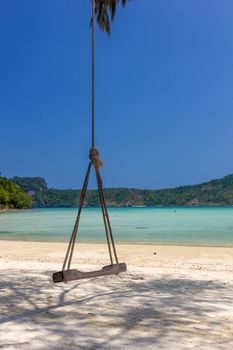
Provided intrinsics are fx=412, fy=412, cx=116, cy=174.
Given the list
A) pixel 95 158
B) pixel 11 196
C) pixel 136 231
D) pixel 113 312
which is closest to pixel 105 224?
pixel 95 158

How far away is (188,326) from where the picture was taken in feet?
11.9

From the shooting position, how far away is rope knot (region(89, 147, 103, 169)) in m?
5.20

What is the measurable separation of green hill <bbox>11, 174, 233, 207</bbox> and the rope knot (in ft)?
398

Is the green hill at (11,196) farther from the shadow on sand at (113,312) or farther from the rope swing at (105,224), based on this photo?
the rope swing at (105,224)

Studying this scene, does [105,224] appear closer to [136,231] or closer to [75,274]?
[75,274]

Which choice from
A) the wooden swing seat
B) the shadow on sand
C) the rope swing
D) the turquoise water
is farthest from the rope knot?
the turquoise water

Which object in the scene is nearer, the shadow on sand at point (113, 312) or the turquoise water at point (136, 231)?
the shadow on sand at point (113, 312)

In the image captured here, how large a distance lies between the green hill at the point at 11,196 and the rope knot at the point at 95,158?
91642mm

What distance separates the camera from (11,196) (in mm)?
102812

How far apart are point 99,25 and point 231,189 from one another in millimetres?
119911

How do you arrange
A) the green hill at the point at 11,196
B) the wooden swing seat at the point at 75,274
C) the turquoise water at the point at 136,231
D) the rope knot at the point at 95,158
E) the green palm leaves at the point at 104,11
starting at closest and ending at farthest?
1. the wooden swing seat at the point at 75,274
2. the rope knot at the point at 95,158
3. the green palm leaves at the point at 104,11
4. the turquoise water at the point at 136,231
5. the green hill at the point at 11,196

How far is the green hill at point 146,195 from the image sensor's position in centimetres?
12729

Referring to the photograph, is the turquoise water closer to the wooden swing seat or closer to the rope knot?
the wooden swing seat

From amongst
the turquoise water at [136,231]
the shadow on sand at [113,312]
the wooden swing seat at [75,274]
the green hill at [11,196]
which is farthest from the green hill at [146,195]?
the wooden swing seat at [75,274]
